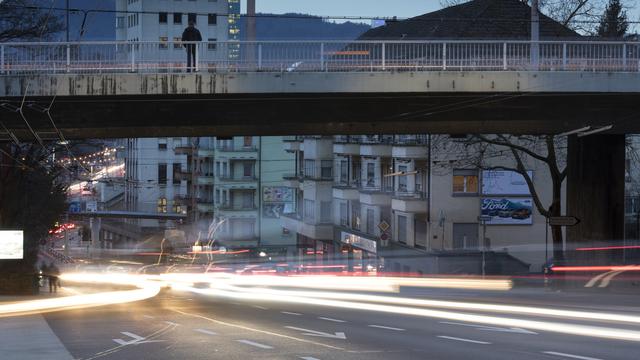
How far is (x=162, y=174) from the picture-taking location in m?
94.6

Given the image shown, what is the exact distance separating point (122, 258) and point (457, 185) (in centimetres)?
3502

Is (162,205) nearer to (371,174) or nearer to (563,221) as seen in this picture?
(371,174)

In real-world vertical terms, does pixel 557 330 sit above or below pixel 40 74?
below

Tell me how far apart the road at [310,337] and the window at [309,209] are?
3671cm

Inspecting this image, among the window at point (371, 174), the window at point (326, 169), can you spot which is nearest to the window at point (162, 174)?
the window at point (326, 169)

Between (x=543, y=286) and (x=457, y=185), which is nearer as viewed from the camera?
(x=543, y=286)

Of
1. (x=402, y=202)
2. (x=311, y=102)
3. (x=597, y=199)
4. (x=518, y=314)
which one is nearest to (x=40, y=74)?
(x=311, y=102)

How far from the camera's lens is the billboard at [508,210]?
49.5m

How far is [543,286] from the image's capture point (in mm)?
36469

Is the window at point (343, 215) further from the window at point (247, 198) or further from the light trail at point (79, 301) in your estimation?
the light trail at point (79, 301)

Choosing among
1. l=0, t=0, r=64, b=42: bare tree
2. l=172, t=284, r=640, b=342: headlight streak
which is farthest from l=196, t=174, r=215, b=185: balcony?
l=172, t=284, r=640, b=342: headlight streak

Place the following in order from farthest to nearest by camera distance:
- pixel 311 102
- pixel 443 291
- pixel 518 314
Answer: pixel 443 291 < pixel 311 102 < pixel 518 314

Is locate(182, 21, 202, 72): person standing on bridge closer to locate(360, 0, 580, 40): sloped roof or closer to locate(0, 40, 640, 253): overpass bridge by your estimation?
locate(0, 40, 640, 253): overpass bridge

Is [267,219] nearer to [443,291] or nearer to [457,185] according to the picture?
[457,185]
